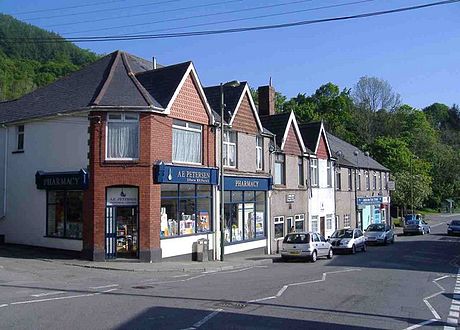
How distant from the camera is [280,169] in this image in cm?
3266

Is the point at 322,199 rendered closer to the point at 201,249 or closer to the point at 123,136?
the point at 201,249

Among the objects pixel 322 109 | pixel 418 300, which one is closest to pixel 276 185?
pixel 418 300

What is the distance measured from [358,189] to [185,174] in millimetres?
28759

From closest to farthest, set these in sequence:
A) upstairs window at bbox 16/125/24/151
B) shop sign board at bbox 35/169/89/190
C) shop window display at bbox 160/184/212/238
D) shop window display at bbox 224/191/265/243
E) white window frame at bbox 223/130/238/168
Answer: shop sign board at bbox 35/169/89/190, shop window display at bbox 160/184/212/238, upstairs window at bbox 16/125/24/151, white window frame at bbox 223/130/238/168, shop window display at bbox 224/191/265/243

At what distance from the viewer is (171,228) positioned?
74.3 feet

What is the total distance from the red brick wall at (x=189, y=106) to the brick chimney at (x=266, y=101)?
41.5ft

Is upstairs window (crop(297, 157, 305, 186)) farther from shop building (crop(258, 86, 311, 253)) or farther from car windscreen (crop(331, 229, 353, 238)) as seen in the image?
car windscreen (crop(331, 229, 353, 238))

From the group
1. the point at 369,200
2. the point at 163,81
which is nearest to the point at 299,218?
the point at 163,81

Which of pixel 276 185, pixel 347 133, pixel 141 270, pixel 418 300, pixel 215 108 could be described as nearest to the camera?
pixel 418 300

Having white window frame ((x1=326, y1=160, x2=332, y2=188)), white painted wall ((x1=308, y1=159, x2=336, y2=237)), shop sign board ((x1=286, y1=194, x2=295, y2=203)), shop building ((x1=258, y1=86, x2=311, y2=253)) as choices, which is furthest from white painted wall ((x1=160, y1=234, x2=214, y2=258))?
white window frame ((x1=326, y1=160, x2=332, y2=188))

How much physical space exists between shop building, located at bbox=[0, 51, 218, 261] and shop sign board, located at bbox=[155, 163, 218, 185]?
5 cm

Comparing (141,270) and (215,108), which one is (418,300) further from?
(215,108)

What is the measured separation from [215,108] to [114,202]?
29.0 feet

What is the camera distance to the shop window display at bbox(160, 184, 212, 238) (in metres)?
22.4
